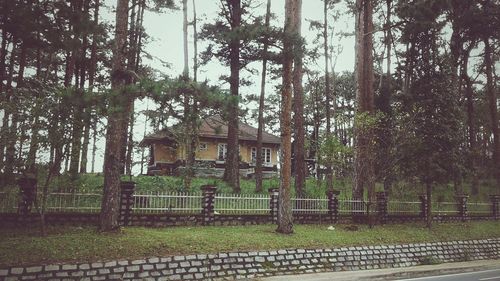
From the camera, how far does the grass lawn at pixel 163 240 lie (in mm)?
8844

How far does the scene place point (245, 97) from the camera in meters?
13.7

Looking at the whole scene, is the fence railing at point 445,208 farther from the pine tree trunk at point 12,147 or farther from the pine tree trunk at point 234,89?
the pine tree trunk at point 12,147

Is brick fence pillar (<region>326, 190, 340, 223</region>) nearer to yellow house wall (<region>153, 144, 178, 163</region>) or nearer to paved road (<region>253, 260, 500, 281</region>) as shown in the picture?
paved road (<region>253, 260, 500, 281</region>)

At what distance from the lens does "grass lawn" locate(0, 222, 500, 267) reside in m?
8.84

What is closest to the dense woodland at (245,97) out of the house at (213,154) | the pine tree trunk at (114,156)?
the pine tree trunk at (114,156)

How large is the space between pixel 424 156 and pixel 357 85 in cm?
461

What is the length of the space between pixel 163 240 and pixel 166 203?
9.34 feet

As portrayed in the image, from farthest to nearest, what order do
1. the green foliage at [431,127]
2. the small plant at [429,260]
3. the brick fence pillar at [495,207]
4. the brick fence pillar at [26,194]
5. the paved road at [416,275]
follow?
the brick fence pillar at [495,207] < the green foliage at [431,127] < the small plant at [429,260] < the brick fence pillar at [26,194] < the paved road at [416,275]

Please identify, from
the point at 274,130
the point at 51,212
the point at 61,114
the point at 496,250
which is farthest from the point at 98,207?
the point at 274,130

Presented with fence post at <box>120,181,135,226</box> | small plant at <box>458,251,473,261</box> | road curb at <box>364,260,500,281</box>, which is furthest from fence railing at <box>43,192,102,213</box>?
small plant at <box>458,251,473,261</box>

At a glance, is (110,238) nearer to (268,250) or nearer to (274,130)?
(268,250)

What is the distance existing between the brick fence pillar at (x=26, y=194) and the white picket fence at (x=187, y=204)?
309 millimetres

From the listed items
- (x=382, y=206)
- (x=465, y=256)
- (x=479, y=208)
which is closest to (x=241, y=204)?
(x=382, y=206)

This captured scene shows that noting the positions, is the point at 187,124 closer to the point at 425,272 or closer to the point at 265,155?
the point at 425,272
